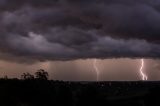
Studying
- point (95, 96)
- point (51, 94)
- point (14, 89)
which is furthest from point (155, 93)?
point (14, 89)

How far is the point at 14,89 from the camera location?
114m

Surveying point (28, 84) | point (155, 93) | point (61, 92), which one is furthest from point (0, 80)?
point (155, 93)

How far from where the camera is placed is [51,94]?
120625 millimetres

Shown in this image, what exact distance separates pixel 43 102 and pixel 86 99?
13.0m

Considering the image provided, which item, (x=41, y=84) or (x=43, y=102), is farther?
(x=41, y=84)

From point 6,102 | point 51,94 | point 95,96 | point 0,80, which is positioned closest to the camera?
point 6,102

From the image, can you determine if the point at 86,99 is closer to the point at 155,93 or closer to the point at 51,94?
the point at 51,94

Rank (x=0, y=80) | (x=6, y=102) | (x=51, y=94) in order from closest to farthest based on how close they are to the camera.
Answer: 1. (x=6, y=102)
2. (x=51, y=94)
3. (x=0, y=80)

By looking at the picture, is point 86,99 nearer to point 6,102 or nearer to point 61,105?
point 61,105

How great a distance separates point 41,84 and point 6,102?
2142 centimetres

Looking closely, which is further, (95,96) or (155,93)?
(155,93)

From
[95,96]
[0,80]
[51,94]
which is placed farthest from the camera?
[0,80]

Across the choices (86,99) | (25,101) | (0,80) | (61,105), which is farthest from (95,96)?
(0,80)

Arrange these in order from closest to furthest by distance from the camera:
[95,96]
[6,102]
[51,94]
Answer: [6,102] → [95,96] → [51,94]
